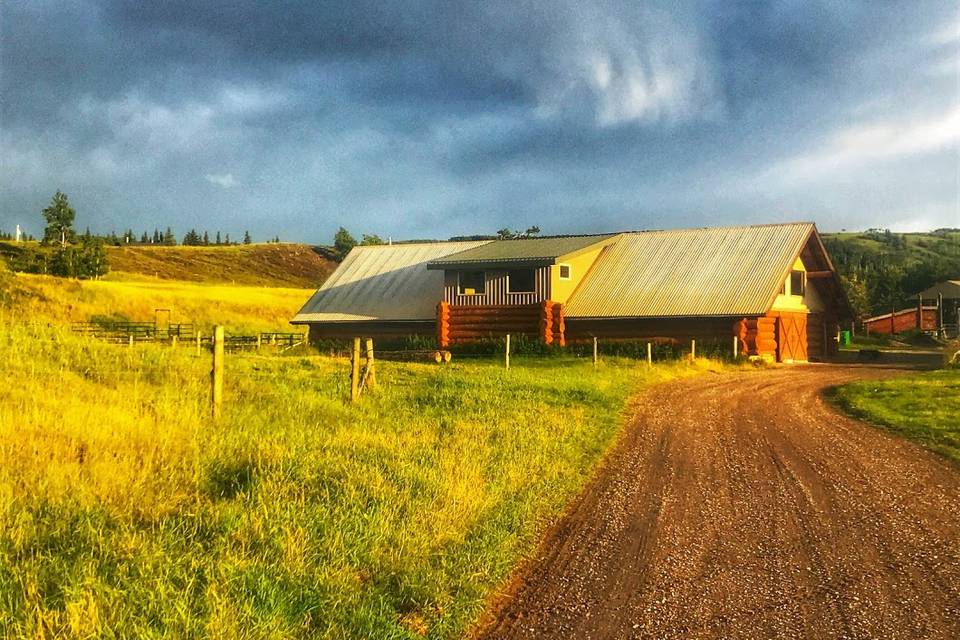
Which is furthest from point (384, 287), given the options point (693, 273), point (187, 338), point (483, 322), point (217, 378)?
point (217, 378)

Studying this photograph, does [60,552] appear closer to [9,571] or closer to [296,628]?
[9,571]

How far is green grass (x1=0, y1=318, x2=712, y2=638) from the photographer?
462cm

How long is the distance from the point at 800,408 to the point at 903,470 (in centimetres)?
719

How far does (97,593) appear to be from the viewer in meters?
4.51

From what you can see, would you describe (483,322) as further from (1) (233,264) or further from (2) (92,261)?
(1) (233,264)

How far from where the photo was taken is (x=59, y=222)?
319 feet

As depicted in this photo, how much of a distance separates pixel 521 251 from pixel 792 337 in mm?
14225

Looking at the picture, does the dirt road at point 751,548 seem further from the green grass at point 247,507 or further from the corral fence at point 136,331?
the corral fence at point 136,331

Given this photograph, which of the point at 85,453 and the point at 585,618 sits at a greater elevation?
the point at 85,453

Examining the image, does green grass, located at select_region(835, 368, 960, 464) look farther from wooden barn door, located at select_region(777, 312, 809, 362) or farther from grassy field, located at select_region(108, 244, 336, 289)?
grassy field, located at select_region(108, 244, 336, 289)

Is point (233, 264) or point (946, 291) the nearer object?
point (946, 291)

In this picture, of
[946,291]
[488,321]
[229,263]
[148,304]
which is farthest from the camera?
[229,263]

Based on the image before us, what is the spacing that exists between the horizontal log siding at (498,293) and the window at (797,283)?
12691mm

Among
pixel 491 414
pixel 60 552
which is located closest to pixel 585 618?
pixel 60 552
